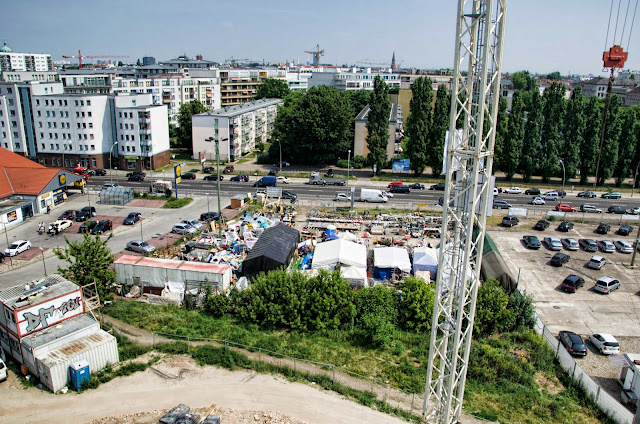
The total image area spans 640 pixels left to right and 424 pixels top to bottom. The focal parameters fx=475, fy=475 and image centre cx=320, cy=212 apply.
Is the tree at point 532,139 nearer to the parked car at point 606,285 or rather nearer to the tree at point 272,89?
the parked car at point 606,285

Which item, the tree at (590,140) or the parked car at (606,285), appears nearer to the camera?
the parked car at (606,285)

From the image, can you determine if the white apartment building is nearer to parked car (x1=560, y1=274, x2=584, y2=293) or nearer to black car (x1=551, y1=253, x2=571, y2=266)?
black car (x1=551, y1=253, x2=571, y2=266)

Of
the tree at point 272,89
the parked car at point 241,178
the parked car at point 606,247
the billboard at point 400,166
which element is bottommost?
the parked car at point 606,247

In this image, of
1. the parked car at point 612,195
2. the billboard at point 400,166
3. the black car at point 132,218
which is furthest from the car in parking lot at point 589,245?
the black car at point 132,218

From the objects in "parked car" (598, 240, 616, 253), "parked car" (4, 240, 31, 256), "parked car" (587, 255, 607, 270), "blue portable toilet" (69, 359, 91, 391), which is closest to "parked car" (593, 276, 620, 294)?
"parked car" (587, 255, 607, 270)

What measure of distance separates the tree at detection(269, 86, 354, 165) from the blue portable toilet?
155 feet

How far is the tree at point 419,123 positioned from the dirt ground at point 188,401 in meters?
43.0

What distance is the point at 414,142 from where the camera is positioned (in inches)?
2281

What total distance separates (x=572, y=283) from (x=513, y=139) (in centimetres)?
2963

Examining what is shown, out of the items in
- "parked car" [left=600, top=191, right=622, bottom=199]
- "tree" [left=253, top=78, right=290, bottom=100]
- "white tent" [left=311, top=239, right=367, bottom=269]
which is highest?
"tree" [left=253, top=78, right=290, bottom=100]

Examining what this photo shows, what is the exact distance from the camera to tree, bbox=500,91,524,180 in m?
54.1

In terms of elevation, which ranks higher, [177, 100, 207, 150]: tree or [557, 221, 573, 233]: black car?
[177, 100, 207, 150]: tree

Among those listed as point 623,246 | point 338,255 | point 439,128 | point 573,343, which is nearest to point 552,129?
point 439,128

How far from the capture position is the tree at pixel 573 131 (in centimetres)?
5406
